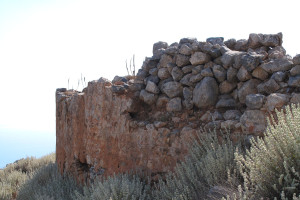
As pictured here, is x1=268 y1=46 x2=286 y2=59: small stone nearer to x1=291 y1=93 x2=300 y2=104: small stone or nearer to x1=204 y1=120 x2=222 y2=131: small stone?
x1=291 y1=93 x2=300 y2=104: small stone

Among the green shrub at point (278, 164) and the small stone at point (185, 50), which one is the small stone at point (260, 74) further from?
the green shrub at point (278, 164)

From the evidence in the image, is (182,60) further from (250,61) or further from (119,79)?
(119,79)

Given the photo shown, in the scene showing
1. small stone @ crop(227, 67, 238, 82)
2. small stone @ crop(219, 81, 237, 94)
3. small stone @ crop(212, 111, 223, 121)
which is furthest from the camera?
small stone @ crop(219, 81, 237, 94)

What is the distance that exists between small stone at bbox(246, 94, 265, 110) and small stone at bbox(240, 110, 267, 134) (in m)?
0.07

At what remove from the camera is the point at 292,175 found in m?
2.66

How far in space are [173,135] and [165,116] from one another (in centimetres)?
46

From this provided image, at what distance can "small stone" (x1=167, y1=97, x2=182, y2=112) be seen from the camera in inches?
193

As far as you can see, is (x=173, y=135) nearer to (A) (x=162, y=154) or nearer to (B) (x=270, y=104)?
(A) (x=162, y=154)

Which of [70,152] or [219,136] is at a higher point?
[219,136]

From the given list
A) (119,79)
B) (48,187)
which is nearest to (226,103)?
(119,79)

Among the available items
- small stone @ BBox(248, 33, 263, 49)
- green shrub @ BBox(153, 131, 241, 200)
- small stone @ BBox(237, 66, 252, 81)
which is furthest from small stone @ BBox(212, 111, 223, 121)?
small stone @ BBox(248, 33, 263, 49)

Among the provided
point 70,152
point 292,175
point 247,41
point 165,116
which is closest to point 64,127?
point 70,152

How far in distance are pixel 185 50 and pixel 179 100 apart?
0.88 metres

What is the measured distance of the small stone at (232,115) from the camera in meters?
4.17
